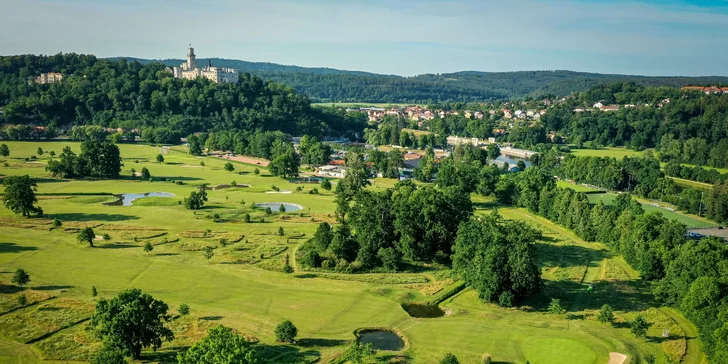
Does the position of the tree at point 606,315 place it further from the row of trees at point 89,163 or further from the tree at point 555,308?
the row of trees at point 89,163

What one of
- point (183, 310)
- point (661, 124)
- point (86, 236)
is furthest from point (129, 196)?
point (661, 124)

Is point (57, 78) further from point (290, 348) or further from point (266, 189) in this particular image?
point (290, 348)

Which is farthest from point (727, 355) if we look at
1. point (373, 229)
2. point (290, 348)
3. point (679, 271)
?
point (373, 229)

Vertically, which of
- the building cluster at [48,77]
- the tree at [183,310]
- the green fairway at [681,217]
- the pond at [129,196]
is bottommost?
the green fairway at [681,217]

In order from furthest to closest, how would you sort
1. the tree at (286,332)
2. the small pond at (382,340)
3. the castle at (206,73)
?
1. the castle at (206,73)
2. the small pond at (382,340)
3. the tree at (286,332)

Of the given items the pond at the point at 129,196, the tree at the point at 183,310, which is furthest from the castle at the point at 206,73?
the tree at the point at 183,310

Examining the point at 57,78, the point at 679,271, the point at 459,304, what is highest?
the point at 57,78

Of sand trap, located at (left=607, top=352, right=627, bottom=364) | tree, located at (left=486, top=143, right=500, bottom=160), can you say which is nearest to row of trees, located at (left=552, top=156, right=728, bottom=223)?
tree, located at (left=486, top=143, right=500, bottom=160)

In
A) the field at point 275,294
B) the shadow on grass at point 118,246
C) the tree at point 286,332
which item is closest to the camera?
the tree at point 286,332
